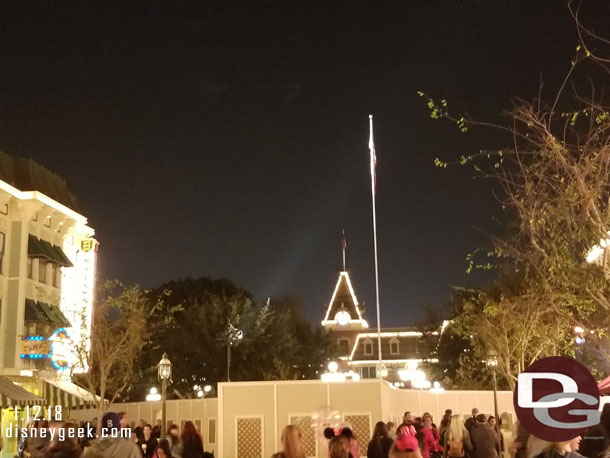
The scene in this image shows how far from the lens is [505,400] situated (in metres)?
34.7

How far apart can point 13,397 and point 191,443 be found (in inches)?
604

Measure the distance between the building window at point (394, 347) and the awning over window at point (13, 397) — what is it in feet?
238

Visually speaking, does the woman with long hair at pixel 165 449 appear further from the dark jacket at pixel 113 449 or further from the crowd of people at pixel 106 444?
the dark jacket at pixel 113 449

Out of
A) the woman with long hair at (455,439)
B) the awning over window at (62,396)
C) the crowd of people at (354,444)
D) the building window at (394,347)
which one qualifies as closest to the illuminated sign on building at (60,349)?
the awning over window at (62,396)

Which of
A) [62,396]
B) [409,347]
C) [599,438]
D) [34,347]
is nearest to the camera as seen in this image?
[599,438]

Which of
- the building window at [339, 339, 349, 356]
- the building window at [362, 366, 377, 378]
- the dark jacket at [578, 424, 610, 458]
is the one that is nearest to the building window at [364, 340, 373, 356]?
the building window at [362, 366, 377, 378]

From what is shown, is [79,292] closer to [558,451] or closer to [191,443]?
[191,443]

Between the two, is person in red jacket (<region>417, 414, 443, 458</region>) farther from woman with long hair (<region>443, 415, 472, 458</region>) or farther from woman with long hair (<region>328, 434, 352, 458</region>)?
woman with long hair (<region>328, 434, 352, 458</region>)

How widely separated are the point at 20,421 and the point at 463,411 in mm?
18610

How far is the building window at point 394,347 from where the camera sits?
314 feet

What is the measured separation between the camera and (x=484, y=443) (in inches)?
485

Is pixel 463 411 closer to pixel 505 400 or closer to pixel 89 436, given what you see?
pixel 505 400

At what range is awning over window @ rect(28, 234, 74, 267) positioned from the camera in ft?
111

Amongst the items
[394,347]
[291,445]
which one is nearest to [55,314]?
[291,445]
